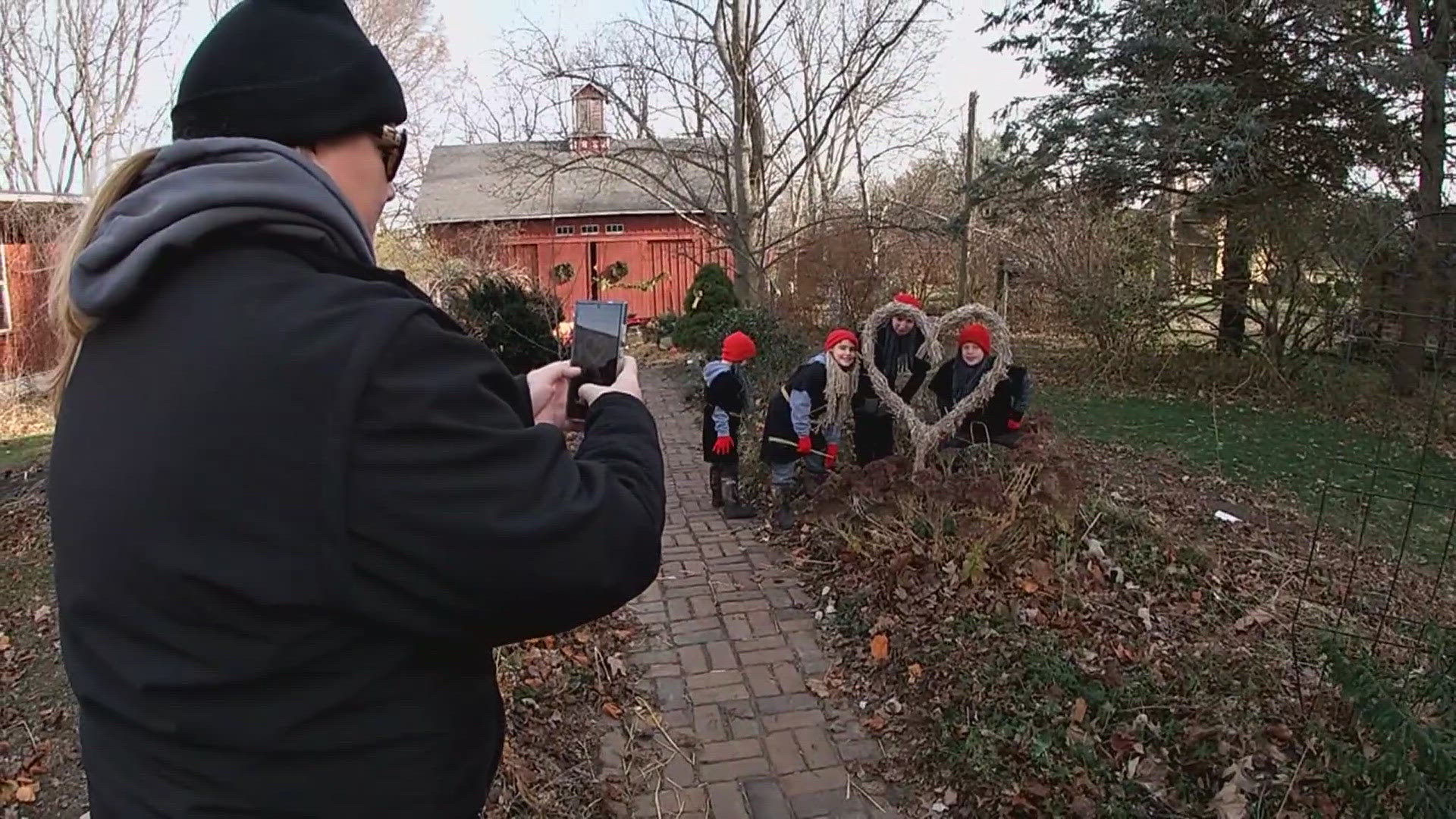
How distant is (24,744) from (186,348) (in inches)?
147

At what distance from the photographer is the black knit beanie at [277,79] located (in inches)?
42.1

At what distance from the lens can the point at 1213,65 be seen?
1144 centimetres

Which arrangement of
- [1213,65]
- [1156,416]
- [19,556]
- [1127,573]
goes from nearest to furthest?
[1127,573], [19,556], [1156,416], [1213,65]

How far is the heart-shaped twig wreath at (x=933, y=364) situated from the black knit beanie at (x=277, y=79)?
181 inches

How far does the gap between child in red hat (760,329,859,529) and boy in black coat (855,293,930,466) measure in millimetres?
141

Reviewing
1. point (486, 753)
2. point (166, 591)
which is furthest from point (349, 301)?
point (486, 753)

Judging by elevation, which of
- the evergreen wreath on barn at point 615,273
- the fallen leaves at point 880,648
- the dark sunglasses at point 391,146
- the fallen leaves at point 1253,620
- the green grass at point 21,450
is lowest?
the fallen leaves at point 880,648

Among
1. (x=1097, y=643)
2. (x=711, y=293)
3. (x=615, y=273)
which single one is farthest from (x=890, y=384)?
(x=615, y=273)

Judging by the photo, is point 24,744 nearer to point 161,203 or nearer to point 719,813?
point 719,813

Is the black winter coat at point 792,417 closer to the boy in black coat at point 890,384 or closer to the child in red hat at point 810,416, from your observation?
the child in red hat at point 810,416

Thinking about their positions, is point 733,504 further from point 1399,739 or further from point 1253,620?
point 1399,739

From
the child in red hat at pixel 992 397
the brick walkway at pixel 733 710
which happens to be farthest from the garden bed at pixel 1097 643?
the child in red hat at pixel 992 397

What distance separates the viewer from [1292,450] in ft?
27.6

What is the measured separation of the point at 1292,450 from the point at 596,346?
336 inches
